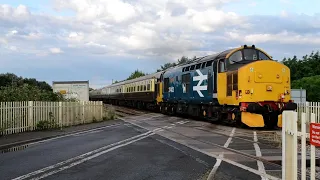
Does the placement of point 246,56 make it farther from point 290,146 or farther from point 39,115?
point 290,146

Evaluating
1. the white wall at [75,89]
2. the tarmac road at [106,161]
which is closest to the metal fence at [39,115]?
the tarmac road at [106,161]

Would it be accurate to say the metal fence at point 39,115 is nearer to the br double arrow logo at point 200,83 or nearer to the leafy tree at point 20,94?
the leafy tree at point 20,94

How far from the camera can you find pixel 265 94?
56.0 feet

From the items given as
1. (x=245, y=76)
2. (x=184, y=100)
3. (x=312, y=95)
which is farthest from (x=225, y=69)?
(x=312, y=95)

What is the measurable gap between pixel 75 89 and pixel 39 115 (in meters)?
14.2

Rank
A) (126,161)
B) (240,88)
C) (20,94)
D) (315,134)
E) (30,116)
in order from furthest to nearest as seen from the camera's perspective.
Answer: (20,94) → (240,88) → (30,116) → (126,161) → (315,134)

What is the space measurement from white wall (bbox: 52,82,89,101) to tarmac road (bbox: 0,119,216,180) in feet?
61.4

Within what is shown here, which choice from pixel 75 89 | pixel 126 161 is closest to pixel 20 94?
pixel 126 161

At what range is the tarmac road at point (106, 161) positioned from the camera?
7.83 metres

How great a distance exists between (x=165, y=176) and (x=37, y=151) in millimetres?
5048

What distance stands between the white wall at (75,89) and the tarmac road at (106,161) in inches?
737

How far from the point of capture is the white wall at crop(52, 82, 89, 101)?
3123cm

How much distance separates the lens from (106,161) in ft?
30.6

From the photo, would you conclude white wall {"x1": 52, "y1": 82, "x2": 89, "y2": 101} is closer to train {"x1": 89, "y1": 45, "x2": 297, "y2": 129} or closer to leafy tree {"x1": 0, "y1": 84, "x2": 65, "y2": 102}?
leafy tree {"x1": 0, "y1": 84, "x2": 65, "y2": 102}
